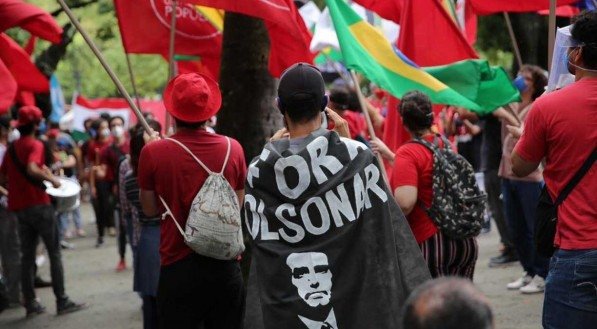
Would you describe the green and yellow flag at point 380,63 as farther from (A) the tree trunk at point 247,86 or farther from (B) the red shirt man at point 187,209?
(A) the tree trunk at point 247,86

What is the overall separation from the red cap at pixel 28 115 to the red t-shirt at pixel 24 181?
0.56 ft

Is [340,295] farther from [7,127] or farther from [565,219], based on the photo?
[7,127]

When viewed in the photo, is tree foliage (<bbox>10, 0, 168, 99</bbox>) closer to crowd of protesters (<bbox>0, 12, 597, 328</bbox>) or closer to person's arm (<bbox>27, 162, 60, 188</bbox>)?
person's arm (<bbox>27, 162, 60, 188</bbox>)

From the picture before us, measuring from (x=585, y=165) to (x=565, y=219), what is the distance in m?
0.24

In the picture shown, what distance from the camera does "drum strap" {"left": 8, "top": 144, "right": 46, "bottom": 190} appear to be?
10.3 meters

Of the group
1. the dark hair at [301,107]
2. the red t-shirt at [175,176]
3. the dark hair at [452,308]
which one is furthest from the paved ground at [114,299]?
the dark hair at [452,308]

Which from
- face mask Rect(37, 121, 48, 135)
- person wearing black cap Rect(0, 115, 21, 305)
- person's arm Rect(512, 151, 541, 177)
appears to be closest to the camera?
person's arm Rect(512, 151, 541, 177)

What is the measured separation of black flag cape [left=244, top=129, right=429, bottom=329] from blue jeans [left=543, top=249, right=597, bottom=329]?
0.65 meters

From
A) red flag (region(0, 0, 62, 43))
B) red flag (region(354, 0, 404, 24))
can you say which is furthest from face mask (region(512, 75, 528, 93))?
red flag (region(0, 0, 62, 43))

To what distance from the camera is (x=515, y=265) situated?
12078mm

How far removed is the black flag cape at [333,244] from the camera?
163 inches

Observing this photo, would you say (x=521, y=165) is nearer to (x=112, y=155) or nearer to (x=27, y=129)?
(x=27, y=129)

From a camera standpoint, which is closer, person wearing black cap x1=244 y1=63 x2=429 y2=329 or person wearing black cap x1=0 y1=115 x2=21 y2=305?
person wearing black cap x1=244 y1=63 x2=429 y2=329

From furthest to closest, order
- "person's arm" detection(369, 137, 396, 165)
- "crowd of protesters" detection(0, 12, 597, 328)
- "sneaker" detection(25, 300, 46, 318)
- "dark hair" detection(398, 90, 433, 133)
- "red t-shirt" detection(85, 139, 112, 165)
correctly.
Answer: "red t-shirt" detection(85, 139, 112, 165) → "sneaker" detection(25, 300, 46, 318) → "person's arm" detection(369, 137, 396, 165) → "dark hair" detection(398, 90, 433, 133) → "crowd of protesters" detection(0, 12, 597, 328)
